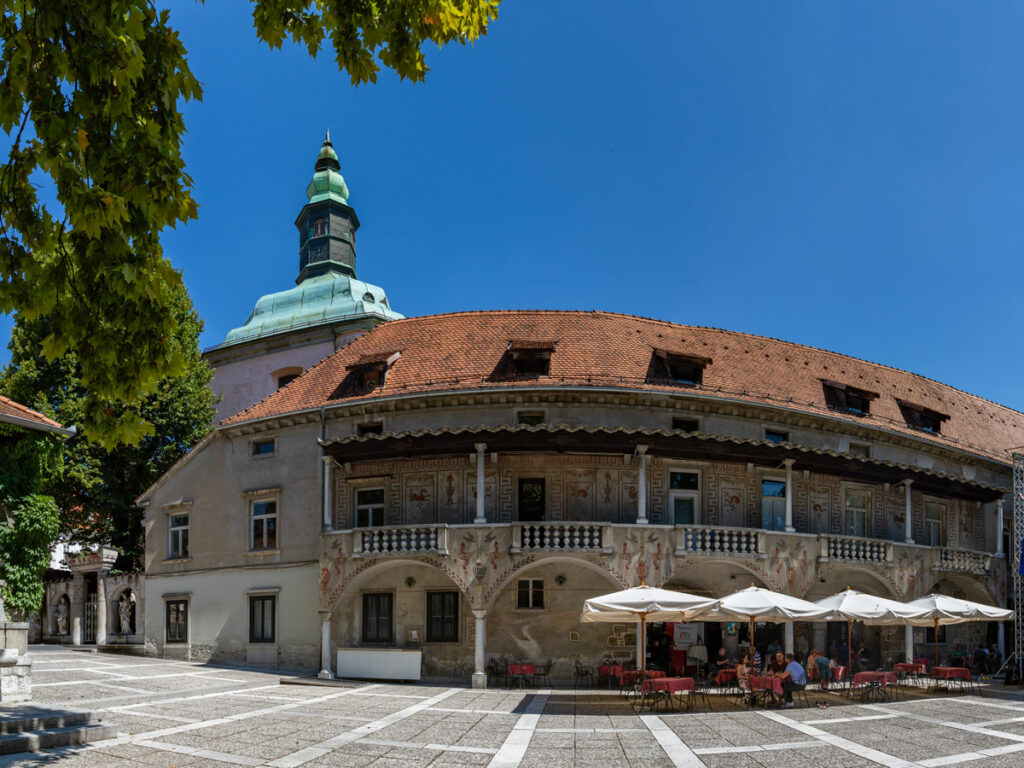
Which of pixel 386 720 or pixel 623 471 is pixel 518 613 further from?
pixel 386 720

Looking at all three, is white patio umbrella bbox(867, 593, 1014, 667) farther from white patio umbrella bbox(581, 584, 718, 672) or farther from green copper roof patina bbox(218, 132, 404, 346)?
green copper roof patina bbox(218, 132, 404, 346)

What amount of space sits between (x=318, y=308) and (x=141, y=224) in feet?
131

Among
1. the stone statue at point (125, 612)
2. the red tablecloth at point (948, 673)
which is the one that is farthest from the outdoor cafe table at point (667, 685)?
the stone statue at point (125, 612)

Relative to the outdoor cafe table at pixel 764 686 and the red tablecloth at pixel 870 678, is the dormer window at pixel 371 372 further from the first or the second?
the red tablecloth at pixel 870 678

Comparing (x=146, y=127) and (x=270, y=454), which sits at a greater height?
(x=146, y=127)

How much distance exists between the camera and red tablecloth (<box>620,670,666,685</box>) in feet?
70.8

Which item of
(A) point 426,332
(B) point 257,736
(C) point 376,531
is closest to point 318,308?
(A) point 426,332

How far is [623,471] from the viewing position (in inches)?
1073

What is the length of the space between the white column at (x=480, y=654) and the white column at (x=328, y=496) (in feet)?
19.8

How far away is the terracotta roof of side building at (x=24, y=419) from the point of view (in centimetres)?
1892

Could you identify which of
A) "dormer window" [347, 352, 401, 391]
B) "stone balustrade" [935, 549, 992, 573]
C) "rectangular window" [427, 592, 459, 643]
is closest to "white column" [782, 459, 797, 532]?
"stone balustrade" [935, 549, 992, 573]

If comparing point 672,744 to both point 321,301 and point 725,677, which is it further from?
point 321,301

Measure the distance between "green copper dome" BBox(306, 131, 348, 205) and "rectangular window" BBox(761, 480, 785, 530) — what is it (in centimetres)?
3578

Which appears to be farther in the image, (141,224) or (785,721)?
(785,721)
